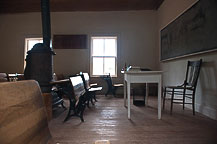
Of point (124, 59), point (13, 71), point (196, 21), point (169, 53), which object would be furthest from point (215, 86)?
point (13, 71)

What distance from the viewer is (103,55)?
566 cm

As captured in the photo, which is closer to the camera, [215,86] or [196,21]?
[215,86]

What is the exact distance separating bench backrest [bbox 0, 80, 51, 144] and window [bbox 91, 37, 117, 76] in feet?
15.9

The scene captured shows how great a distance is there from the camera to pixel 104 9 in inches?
214

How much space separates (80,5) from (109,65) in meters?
2.64

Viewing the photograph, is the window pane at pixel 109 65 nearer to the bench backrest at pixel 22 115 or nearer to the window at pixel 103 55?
the window at pixel 103 55

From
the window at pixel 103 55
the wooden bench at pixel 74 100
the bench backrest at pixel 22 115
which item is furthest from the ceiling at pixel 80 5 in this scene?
the bench backrest at pixel 22 115

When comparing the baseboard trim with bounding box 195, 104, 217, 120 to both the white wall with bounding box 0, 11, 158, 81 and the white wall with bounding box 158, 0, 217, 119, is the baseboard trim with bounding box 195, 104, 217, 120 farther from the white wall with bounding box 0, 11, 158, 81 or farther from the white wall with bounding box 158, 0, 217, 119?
the white wall with bounding box 0, 11, 158, 81

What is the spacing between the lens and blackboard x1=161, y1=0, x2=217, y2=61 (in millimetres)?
2414

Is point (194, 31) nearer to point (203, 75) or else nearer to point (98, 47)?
point (203, 75)

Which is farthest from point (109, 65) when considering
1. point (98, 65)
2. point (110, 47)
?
point (110, 47)

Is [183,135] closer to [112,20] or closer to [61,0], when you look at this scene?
[112,20]

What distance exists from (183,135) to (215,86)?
1.29 metres

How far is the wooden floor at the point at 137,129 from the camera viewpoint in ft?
5.47
